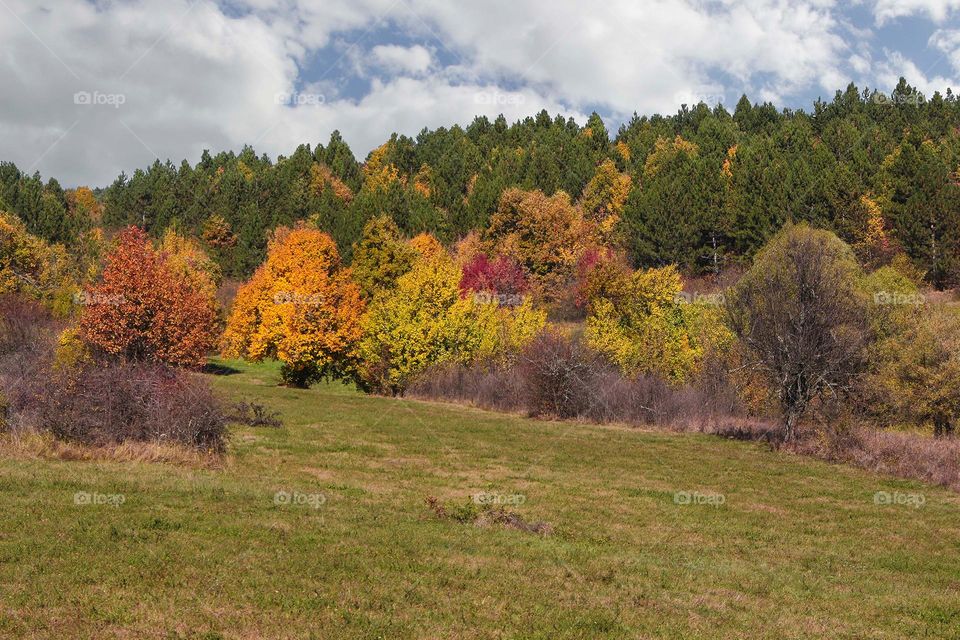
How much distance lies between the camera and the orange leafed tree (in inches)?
2019

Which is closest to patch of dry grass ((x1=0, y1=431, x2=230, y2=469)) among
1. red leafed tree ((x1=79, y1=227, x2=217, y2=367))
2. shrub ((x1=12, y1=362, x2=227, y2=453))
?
shrub ((x1=12, y1=362, x2=227, y2=453))

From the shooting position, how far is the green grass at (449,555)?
9141mm

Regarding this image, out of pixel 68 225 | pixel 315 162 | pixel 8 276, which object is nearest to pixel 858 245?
pixel 8 276

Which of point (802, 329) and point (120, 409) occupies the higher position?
point (802, 329)

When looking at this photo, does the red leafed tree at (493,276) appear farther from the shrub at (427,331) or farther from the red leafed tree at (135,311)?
the red leafed tree at (135,311)

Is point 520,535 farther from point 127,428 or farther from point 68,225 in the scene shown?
point 68,225

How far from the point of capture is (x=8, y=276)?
65.1 metres

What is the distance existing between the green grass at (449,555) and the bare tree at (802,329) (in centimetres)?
750

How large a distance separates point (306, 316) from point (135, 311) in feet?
58.6

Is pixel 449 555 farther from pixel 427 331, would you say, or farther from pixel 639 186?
pixel 639 186

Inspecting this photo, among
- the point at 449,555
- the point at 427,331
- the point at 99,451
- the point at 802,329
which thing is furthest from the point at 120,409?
the point at 427,331

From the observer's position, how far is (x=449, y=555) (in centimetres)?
1238

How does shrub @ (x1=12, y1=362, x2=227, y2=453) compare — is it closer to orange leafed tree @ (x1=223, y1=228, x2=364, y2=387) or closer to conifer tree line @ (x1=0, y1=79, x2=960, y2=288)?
orange leafed tree @ (x1=223, y1=228, x2=364, y2=387)

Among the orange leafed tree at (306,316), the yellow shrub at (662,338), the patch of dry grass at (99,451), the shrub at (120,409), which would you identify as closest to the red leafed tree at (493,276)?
the yellow shrub at (662,338)
